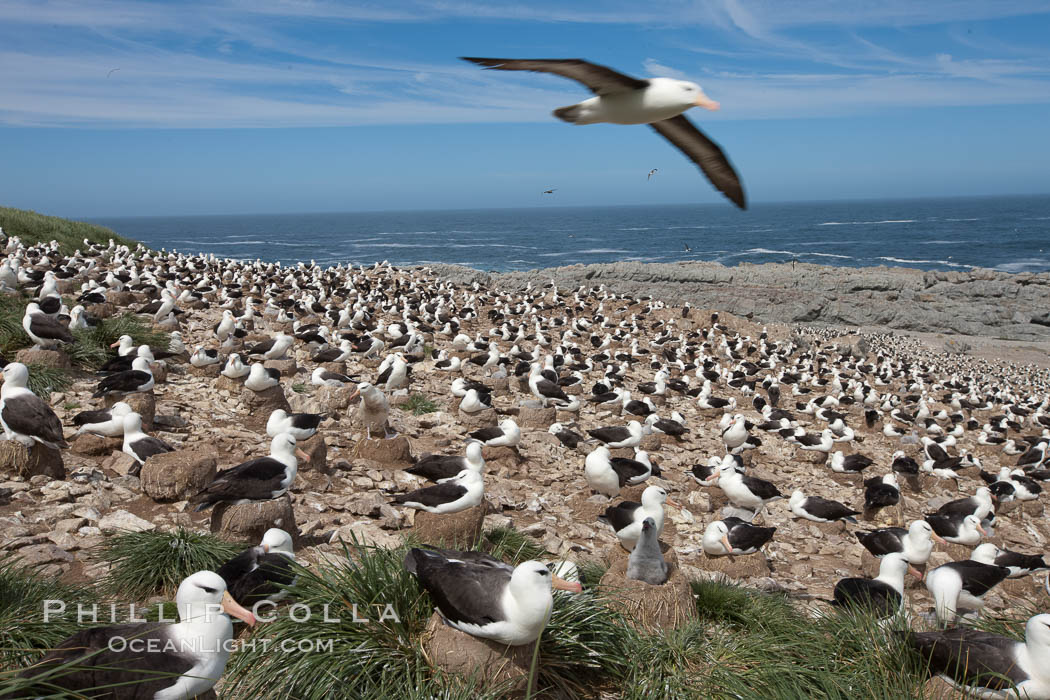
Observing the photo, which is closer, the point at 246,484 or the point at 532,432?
the point at 246,484

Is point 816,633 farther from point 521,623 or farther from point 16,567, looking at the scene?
point 16,567

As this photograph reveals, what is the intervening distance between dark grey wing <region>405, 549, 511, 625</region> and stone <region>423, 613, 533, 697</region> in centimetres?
15

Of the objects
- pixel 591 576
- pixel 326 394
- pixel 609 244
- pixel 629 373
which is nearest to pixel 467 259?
pixel 609 244

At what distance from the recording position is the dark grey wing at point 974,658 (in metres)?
3.90

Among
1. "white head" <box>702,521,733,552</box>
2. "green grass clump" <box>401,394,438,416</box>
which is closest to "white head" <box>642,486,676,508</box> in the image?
"white head" <box>702,521,733,552</box>

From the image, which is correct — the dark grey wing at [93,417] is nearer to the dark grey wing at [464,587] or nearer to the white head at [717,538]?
the dark grey wing at [464,587]

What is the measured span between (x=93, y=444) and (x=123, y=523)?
7.58 ft

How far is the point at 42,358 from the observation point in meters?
9.72

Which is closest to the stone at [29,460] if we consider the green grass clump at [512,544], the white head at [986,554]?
the green grass clump at [512,544]

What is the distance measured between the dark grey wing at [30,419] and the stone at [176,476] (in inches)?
36.9

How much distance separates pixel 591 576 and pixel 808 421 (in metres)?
14.5

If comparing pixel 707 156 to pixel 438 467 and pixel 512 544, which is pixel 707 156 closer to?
pixel 512 544

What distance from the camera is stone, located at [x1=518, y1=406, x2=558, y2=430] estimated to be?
1314 cm

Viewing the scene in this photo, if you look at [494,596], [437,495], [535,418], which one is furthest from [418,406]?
[494,596]
